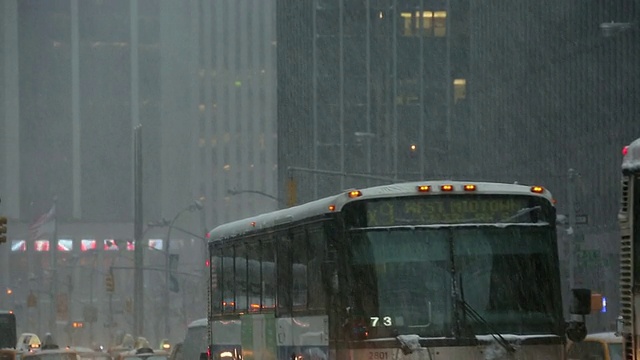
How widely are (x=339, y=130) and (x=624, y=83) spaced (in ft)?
150

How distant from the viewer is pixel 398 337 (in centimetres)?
1390

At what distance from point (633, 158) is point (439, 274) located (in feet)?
11.2

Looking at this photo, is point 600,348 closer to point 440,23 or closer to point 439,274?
point 439,274

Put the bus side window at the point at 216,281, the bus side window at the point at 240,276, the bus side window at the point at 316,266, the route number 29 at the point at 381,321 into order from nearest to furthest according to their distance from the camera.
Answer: the route number 29 at the point at 381,321
the bus side window at the point at 316,266
the bus side window at the point at 240,276
the bus side window at the point at 216,281

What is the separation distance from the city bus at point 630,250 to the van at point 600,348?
548 cm

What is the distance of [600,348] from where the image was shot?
16.7 meters

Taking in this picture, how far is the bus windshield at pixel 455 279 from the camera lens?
1394cm

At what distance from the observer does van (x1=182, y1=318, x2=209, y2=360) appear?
28.2 m

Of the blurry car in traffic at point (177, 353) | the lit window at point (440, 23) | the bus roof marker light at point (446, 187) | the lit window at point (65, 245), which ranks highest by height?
the lit window at point (440, 23)

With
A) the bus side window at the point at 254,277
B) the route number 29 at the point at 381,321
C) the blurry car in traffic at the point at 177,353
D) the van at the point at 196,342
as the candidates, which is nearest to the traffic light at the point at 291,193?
the blurry car in traffic at the point at 177,353

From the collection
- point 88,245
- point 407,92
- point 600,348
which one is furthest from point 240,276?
point 88,245

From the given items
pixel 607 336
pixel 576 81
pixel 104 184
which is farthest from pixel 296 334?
pixel 104 184

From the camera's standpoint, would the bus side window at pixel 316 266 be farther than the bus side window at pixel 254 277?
No

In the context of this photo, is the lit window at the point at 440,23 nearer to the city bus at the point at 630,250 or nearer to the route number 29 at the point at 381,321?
the route number 29 at the point at 381,321
